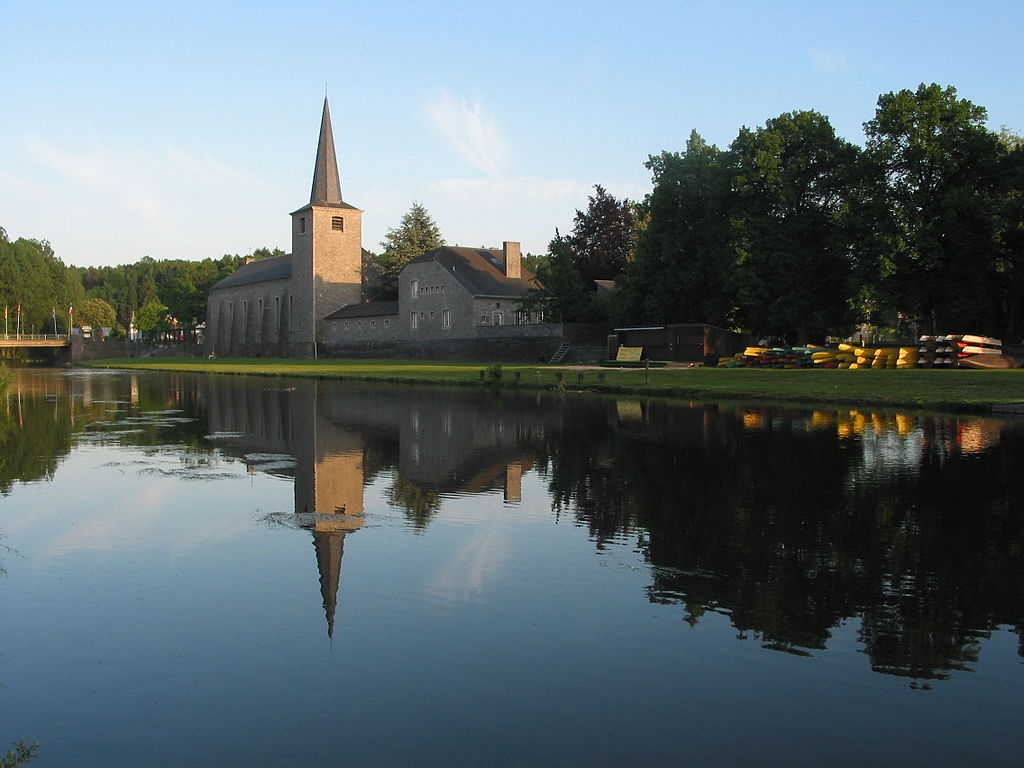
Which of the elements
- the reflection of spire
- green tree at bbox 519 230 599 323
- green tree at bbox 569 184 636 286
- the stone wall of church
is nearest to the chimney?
green tree at bbox 569 184 636 286

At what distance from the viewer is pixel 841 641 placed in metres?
7.48

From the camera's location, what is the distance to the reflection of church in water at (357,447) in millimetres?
13203

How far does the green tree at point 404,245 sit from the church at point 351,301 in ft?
7.37

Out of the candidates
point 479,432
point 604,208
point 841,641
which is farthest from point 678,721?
point 604,208

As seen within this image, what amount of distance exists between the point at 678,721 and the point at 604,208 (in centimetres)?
7435

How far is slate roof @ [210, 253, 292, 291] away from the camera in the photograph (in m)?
108

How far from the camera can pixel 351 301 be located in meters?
102

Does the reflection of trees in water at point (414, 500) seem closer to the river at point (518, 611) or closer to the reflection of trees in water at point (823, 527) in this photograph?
the river at point (518, 611)

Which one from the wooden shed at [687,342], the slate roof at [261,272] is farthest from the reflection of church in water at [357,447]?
the slate roof at [261,272]

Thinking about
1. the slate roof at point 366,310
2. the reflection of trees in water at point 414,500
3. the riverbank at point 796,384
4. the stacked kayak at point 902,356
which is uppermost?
the slate roof at point 366,310

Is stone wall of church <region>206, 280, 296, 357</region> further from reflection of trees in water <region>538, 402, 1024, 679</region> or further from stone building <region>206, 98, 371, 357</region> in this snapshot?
reflection of trees in water <region>538, 402, 1024, 679</region>

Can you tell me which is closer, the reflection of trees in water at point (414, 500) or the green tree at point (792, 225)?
the reflection of trees in water at point (414, 500)

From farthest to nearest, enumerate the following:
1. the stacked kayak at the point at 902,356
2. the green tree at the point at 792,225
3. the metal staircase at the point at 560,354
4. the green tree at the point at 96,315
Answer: the green tree at the point at 96,315 < the metal staircase at the point at 560,354 < the green tree at the point at 792,225 < the stacked kayak at the point at 902,356

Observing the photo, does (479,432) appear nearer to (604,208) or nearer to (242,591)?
(242,591)
